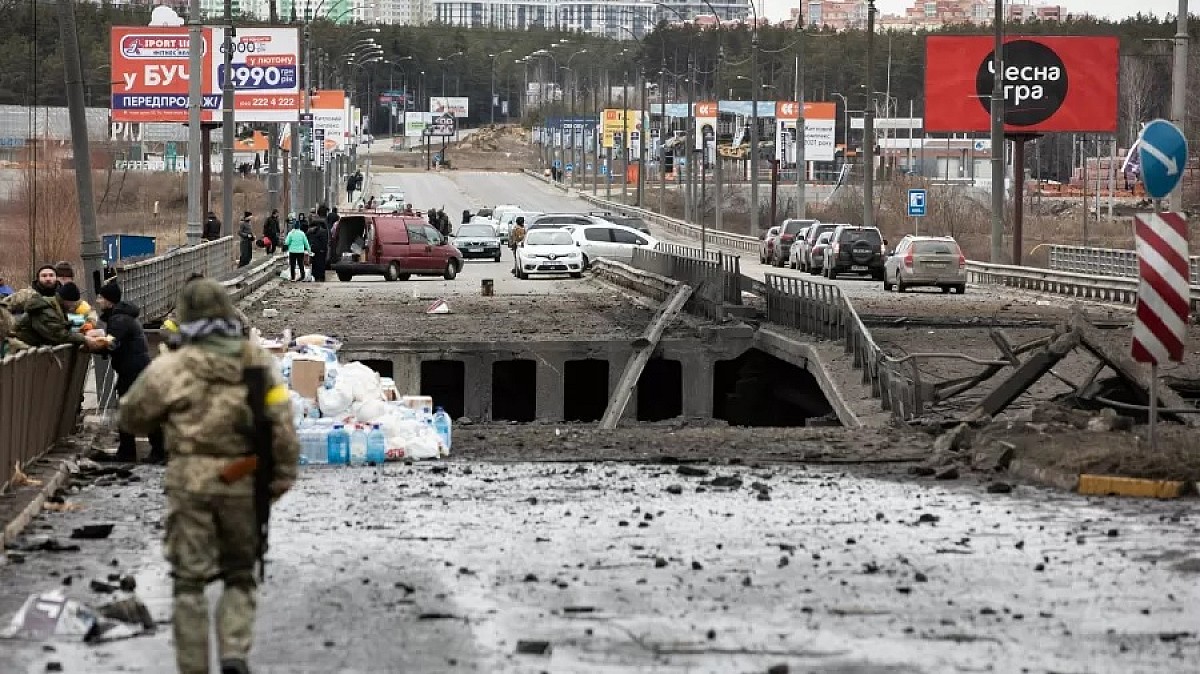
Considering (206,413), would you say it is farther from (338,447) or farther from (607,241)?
(607,241)

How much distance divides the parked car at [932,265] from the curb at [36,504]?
3769 centimetres

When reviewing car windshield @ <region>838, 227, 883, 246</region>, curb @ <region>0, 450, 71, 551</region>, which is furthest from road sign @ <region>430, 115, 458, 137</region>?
curb @ <region>0, 450, 71, 551</region>

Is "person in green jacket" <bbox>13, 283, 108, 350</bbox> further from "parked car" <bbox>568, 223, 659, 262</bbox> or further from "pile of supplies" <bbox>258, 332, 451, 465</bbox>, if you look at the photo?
"parked car" <bbox>568, 223, 659, 262</bbox>

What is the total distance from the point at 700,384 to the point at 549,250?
1033 inches

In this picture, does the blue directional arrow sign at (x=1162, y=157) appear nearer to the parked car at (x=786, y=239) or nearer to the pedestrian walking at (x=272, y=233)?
the pedestrian walking at (x=272, y=233)

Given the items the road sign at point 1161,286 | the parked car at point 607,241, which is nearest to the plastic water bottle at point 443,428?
the road sign at point 1161,286

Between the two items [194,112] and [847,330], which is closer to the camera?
[847,330]

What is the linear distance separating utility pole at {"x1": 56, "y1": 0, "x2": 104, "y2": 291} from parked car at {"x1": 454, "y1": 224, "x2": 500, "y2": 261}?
51.5 meters

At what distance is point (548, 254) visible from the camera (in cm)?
6391

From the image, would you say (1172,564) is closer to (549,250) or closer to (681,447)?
(681,447)

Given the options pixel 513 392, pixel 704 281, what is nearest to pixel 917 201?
pixel 704 281

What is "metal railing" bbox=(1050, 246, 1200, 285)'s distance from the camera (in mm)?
53219

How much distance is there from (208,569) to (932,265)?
152ft

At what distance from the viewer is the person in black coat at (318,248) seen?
5897 centimetres
